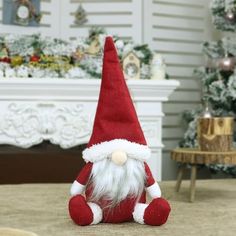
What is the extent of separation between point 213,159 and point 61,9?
2297 mm

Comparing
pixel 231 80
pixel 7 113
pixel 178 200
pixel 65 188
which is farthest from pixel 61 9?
pixel 178 200

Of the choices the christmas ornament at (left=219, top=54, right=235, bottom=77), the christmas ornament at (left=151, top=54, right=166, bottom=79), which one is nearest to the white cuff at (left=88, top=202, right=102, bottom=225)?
the christmas ornament at (left=151, top=54, right=166, bottom=79)

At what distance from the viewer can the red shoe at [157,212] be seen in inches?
48.1

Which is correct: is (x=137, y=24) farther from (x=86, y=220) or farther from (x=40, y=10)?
(x=86, y=220)

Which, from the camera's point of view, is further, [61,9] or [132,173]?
[61,9]

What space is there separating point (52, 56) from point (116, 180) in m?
2.10

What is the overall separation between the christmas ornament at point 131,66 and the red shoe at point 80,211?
208cm

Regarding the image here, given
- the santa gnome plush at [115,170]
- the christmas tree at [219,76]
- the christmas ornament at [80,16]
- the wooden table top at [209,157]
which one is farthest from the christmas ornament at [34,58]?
the santa gnome plush at [115,170]

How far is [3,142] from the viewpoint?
10.00 feet

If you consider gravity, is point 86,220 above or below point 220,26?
below

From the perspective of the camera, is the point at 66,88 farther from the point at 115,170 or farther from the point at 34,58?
the point at 115,170

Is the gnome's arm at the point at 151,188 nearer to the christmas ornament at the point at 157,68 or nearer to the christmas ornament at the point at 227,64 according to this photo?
the christmas ornament at the point at 157,68

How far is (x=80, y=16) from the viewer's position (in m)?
3.66

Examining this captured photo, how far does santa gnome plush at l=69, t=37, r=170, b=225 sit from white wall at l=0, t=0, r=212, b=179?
2460 millimetres
